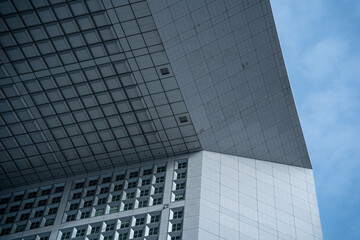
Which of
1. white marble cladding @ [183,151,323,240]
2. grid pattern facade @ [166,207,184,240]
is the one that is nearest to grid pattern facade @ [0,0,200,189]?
white marble cladding @ [183,151,323,240]

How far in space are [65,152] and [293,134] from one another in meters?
16.7

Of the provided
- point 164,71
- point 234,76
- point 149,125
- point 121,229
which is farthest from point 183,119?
point 121,229

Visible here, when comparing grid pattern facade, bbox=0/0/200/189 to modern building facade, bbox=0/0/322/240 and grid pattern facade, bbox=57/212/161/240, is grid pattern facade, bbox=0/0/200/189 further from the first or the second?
grid pattern facade, bbox=57/212/161/240

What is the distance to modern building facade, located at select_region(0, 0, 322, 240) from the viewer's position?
103 ft

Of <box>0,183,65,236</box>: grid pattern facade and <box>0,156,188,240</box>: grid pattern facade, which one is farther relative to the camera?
<box>0,183,65,236</box>: grid pattern facade

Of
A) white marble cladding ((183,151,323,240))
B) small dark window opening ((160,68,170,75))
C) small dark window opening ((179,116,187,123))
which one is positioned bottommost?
white marble cladding ((183,151,323,240))

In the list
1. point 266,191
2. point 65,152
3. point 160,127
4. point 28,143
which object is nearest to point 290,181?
point 266,191

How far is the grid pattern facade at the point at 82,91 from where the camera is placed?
31141 mm

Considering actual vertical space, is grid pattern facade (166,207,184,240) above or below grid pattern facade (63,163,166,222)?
below

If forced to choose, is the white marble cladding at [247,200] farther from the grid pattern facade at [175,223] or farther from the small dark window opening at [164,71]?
the small dark window opening at [164,71]

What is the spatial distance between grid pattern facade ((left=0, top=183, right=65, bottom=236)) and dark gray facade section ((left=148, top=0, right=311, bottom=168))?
458 inches

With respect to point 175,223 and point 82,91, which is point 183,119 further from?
point 175,223

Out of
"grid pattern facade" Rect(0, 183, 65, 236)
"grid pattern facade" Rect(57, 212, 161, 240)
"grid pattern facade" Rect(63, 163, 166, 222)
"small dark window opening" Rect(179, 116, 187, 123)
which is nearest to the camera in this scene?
"grid pattern facade" Rect(57, 212, 161, 240)

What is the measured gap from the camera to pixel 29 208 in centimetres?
3697
